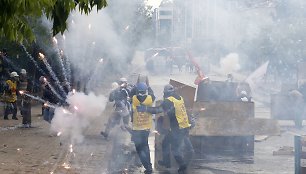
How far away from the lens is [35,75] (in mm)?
24578

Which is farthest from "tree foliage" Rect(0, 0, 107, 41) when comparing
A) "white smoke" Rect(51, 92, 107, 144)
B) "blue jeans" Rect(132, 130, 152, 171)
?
"white smoke" Rect(51, 92, 107, 144)

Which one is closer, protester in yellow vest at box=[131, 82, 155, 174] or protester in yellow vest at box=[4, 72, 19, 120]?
protester in yellow vest at box=[131, 82, 155, 174]

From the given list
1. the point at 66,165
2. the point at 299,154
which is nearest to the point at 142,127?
the point at 66,165

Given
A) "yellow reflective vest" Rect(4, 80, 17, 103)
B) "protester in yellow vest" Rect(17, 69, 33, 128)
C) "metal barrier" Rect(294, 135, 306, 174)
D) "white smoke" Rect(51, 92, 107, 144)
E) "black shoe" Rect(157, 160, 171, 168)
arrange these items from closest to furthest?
1. "metal barrier" Rect(294, 135, 306, 174)
2. "black shoe" Rect(157, 160, 171, 168)
3. "white smoke" Rect(51, 92, 107, 144)
4. "protester in yellow vest" Rect(17, 69, 33, 128)
5. "yellow reflective vest" Rect(4, 80, 17, 103)

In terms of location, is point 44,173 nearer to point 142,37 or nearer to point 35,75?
point 35,75

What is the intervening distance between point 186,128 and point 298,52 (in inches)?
612

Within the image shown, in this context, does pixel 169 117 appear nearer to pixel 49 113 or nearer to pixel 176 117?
pixel 176 117

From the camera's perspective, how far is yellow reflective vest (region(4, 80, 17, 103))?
1716 cm

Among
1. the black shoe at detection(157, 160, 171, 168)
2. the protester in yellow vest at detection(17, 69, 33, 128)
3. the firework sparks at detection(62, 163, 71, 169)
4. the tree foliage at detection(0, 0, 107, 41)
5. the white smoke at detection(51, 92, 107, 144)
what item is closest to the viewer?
the tree foliage at detection(0, 0, 107, 41)

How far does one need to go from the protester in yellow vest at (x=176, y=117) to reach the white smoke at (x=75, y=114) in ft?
14.8

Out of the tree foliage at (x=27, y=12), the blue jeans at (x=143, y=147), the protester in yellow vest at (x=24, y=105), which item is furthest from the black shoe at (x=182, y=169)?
the protester in yellow vest at (x=24, y=105)

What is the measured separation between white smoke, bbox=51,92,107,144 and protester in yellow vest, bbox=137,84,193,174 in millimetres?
4516

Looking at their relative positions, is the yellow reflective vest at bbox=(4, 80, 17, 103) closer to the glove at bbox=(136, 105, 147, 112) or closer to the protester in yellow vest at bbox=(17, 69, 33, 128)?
the protester in yellow vest at bbox=(17, 69, 33, 128)

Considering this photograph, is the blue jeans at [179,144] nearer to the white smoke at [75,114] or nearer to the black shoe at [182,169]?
the black shoe at [182,169]
